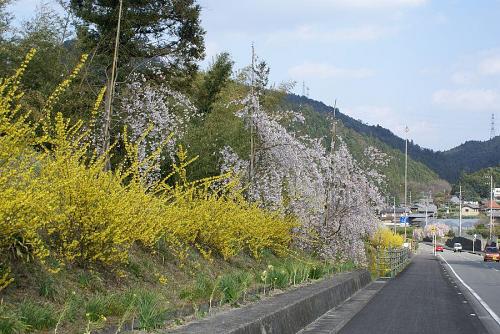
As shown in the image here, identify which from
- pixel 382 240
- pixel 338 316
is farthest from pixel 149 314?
pixel 382 240

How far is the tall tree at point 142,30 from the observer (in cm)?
2467

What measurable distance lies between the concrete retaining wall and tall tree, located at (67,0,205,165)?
13.3 m

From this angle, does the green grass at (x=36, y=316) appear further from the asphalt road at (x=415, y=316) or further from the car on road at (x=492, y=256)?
the car on road at (x=492, y=256)

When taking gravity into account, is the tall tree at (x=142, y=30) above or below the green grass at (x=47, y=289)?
above

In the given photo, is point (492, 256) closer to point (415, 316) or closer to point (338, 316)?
point (415, 316)

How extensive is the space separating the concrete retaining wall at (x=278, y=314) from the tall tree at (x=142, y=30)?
1334cm

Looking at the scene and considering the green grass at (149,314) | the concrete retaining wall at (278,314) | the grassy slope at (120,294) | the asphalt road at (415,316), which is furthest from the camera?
the asphalt road at (415,316)

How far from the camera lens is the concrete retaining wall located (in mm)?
7738

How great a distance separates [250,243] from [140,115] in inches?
277

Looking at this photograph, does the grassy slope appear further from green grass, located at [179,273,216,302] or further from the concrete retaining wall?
the concrete retaining wall

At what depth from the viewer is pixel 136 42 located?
25547mm

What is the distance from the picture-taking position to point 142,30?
26188mm

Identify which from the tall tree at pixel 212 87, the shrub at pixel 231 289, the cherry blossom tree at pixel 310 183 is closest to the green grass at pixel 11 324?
the shrub at pixel 231 289

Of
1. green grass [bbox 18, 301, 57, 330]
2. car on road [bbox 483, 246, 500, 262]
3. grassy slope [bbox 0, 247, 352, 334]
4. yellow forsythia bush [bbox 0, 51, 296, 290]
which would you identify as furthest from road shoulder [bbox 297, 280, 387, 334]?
car on road [bbox 483, 246, 500, 262]
